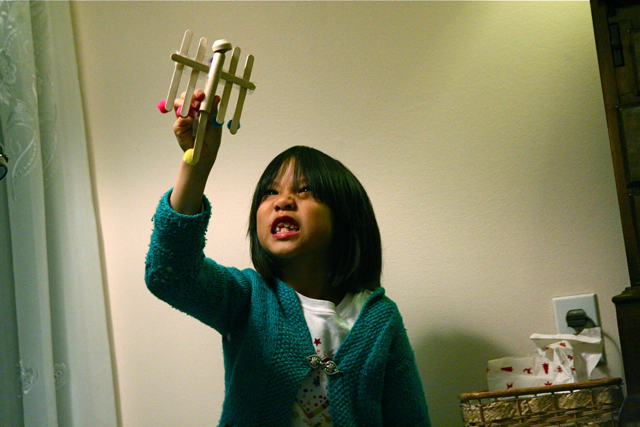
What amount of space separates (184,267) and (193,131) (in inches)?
6.7

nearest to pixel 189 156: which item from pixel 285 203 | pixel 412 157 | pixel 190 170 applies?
pixel 190 170

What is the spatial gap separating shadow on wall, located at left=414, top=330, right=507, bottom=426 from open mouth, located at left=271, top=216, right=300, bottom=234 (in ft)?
1.39

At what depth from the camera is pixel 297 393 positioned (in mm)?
839

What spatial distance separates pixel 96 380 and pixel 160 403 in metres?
0.14

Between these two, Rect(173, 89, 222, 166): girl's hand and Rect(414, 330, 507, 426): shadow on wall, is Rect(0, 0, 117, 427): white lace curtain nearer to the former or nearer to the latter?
Rect(173, 89, 222, 166): girl's hand

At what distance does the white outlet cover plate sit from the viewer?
43.2 inches

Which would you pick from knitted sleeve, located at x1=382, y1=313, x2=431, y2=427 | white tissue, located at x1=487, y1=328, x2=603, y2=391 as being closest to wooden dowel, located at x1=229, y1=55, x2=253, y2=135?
knitted sleeve, located at x1=382, y1=313, x2=431, y2=427

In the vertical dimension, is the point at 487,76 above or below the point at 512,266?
above

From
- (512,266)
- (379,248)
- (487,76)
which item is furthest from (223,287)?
(487,76)

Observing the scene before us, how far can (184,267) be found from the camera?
2.36ft

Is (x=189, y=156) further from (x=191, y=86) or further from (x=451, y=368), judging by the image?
(x=451, y=368)

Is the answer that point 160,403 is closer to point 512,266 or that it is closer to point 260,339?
point 260,339

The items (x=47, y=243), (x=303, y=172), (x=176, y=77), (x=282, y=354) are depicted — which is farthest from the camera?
(x=47, y=243)

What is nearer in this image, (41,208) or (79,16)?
(41,208)
